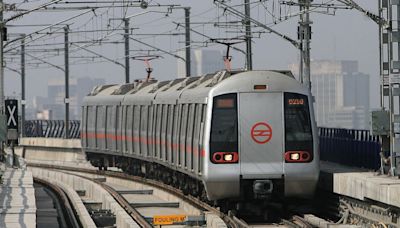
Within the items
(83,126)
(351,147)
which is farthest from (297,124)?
(83,126)

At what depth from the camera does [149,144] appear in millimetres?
36688

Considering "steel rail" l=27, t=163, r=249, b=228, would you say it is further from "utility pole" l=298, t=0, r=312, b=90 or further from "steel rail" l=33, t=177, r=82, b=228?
"utility pole" l=298, t=0, r=312, b=90

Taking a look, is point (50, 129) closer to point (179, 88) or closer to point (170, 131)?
point (179, 88)

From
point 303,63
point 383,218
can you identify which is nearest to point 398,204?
point 383,218

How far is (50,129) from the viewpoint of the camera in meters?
88.9

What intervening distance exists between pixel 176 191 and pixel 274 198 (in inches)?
327

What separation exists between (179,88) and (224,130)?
7159 mm

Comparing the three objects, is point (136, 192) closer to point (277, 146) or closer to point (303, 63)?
point (303, 63)

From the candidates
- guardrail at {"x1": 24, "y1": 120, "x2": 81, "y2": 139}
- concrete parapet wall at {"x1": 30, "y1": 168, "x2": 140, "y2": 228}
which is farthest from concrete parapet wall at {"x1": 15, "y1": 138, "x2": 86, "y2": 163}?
concrete parapet wall at {"x1": 30, "y1": 168, "x2": 140, "y2": 228}

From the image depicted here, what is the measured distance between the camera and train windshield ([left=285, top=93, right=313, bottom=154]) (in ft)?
80.8

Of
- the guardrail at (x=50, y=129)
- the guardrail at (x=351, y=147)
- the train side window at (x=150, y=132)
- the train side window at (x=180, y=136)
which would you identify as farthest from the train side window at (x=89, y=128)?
the guardrail at (x=50, y=129)

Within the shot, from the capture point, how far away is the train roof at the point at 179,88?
82.3 feet

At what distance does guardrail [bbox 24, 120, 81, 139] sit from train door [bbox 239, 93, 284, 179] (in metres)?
57.0

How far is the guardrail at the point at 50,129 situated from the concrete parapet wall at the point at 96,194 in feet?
87.3
